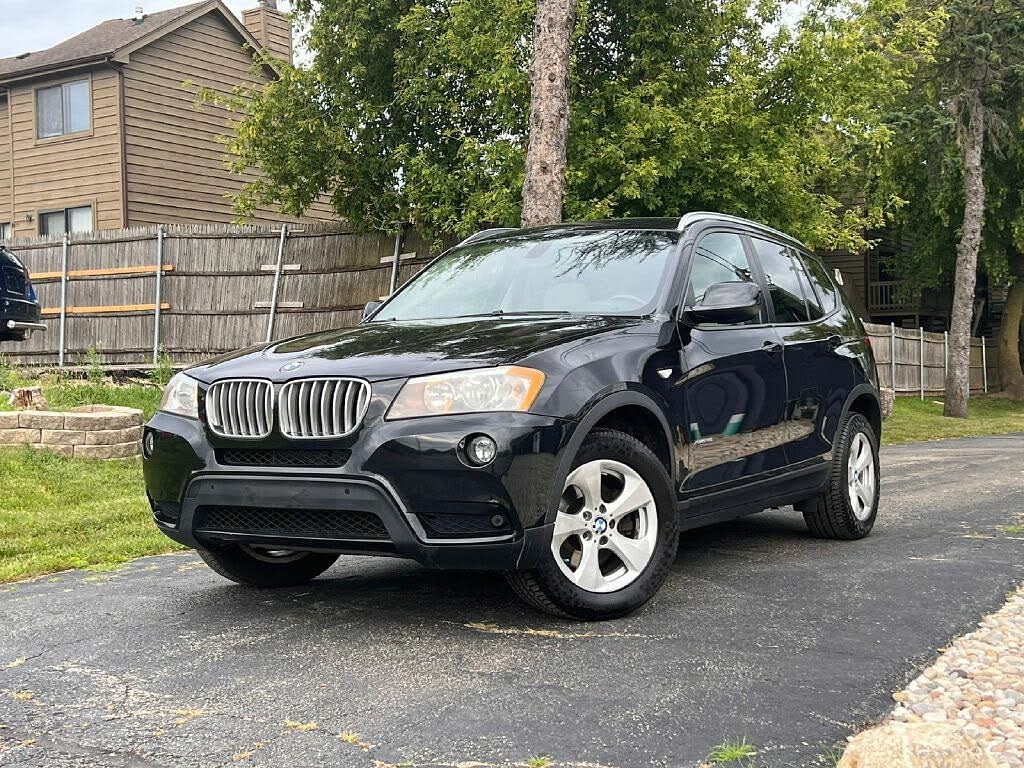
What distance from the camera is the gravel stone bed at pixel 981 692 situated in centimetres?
326

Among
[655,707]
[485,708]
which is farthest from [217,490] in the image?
[655,707]

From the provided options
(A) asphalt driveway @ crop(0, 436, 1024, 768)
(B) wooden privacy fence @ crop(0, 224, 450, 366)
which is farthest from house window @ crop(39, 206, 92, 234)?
(A) asphalt driveway @ crop(0, 436, 1024, 768)

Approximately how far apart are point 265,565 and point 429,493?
1.60 m

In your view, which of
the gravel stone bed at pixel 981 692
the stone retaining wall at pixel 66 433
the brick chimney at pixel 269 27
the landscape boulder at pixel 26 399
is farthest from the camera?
the brick chimney at pixel 269 27

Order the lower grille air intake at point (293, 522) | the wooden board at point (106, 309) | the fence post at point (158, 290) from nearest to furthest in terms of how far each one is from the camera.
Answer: the lower grille air intake at point (293, 522), the fence post at point (158, 290), the wooden board at point (106, 309)

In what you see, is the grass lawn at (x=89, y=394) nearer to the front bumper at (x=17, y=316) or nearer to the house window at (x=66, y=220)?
the front bumper at (x=17, y=316)

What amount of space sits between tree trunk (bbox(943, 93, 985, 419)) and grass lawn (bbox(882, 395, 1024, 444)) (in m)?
0.64

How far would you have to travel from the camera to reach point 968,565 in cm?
590

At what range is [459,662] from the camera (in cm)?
404

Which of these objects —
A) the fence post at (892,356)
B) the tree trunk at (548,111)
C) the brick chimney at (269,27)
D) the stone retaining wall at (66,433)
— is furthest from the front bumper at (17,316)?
the fence post at (892,356)

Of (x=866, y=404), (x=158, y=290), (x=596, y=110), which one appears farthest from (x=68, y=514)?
(x=158, y=290)

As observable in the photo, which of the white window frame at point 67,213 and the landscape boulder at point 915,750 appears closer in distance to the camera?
the landscape boulder at point 915,750

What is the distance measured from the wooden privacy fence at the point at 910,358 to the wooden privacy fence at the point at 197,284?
12206 millimetres

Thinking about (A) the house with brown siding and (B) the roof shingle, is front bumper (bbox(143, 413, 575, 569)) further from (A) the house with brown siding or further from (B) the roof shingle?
(B) the roof shingle
